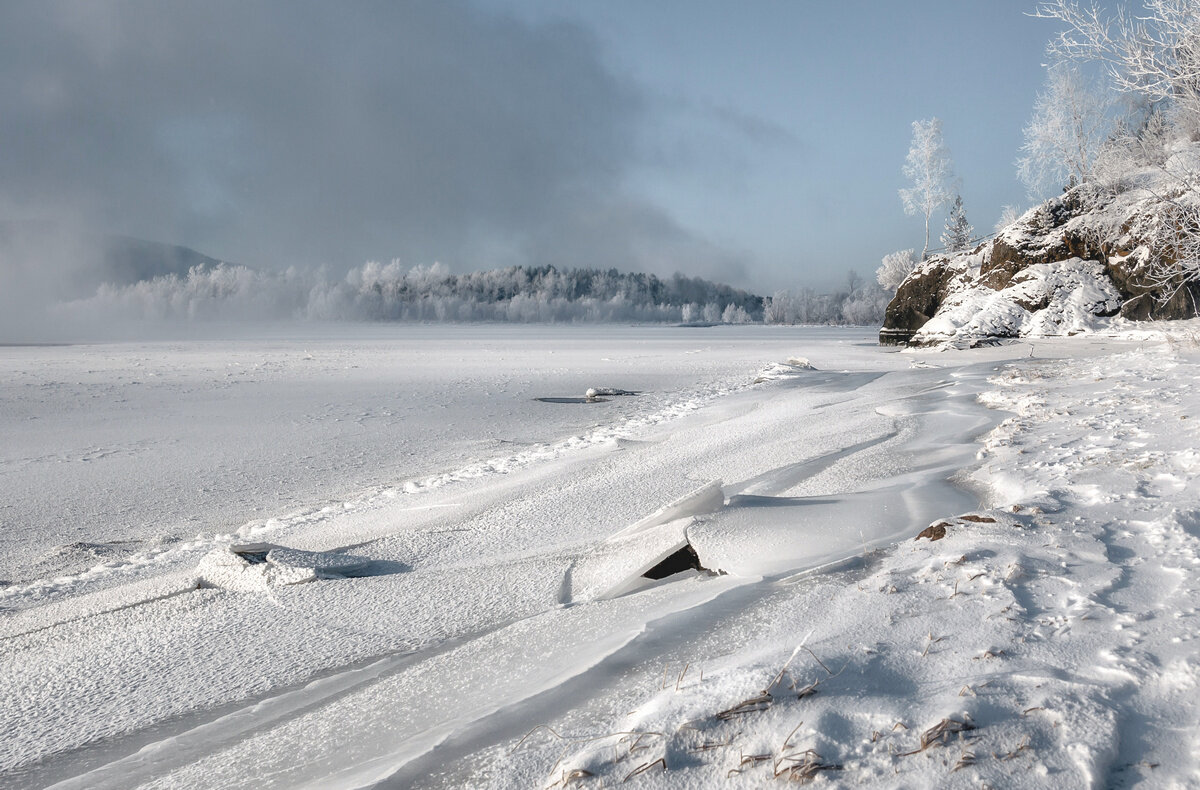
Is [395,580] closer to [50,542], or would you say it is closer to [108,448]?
[50,542]

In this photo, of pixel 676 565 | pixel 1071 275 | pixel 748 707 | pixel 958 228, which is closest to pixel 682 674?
pixel 748 707

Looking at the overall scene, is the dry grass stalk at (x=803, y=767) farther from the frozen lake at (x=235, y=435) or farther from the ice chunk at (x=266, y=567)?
the frozen lake at (x=235, y=435)

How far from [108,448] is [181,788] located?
7.44 meters

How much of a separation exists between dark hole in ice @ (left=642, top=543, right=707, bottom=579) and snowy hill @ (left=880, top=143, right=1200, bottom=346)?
15.8 meters

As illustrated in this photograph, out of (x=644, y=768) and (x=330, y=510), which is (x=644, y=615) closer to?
(x=644, y=768)

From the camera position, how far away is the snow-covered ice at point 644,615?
4.89 ft

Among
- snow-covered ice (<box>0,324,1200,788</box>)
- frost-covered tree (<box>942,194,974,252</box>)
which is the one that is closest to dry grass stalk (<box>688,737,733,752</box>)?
snow-covered ice (<box>0,324,1200,788</box>)

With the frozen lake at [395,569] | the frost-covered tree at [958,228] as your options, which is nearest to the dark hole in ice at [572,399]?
the frozen lake at [395,569]

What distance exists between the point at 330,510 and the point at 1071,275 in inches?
816

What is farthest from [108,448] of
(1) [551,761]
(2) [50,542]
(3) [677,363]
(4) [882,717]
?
(3) [677,363]

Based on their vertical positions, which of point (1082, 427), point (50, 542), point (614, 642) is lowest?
point (50, 542)

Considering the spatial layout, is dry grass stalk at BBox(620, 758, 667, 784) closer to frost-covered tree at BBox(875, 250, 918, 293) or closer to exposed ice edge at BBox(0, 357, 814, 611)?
exposed ice edge at BBox(0, 357, 814, 611)

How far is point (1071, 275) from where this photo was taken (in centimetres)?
1909

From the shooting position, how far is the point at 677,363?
65.2 feet
